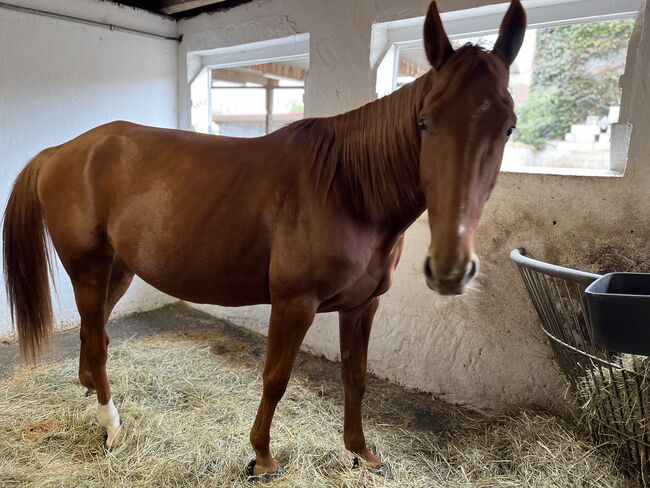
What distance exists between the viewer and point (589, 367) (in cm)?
148

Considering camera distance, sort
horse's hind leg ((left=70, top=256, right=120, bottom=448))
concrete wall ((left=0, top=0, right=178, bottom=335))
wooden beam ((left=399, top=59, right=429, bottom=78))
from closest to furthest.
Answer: horse's hind leg ((left=70, top=256, right=120, bottom=448)) → concrete wall ((left=0, top=0, right=178, bottom=335)) → wooden beam ((left=399, top=59, right=429, bottom=78))

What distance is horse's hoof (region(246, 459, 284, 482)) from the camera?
151cm

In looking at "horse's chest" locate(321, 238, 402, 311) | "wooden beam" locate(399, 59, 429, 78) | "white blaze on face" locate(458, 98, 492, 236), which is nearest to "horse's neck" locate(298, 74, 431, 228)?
"horse's chest" locate(321, 238, 402, 311)

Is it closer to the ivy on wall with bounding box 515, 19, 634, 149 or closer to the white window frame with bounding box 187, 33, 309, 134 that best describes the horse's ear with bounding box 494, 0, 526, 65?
the white window frame with bounding box 187, 33, 309, 134

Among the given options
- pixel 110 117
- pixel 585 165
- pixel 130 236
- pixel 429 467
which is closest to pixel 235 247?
pixel 130 236

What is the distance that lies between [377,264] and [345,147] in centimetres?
39

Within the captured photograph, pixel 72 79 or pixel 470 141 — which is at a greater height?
pixel 72 79

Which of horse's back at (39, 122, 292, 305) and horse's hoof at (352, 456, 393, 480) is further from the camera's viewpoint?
horse's hoof at (352, 456, 393, 480)

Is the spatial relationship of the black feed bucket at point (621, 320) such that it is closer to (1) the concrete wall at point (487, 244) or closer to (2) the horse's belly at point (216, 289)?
(1) the concrete wall at point (487, 244)

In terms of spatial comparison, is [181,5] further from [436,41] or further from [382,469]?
[382,469]

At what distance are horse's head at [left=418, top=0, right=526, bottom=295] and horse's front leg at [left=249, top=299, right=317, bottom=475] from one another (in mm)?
536

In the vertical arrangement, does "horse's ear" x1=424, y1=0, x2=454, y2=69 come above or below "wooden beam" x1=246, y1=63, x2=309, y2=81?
below

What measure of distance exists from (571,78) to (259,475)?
1359 centimetres

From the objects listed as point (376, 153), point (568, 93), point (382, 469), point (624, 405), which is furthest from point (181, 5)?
point (568, 93)
